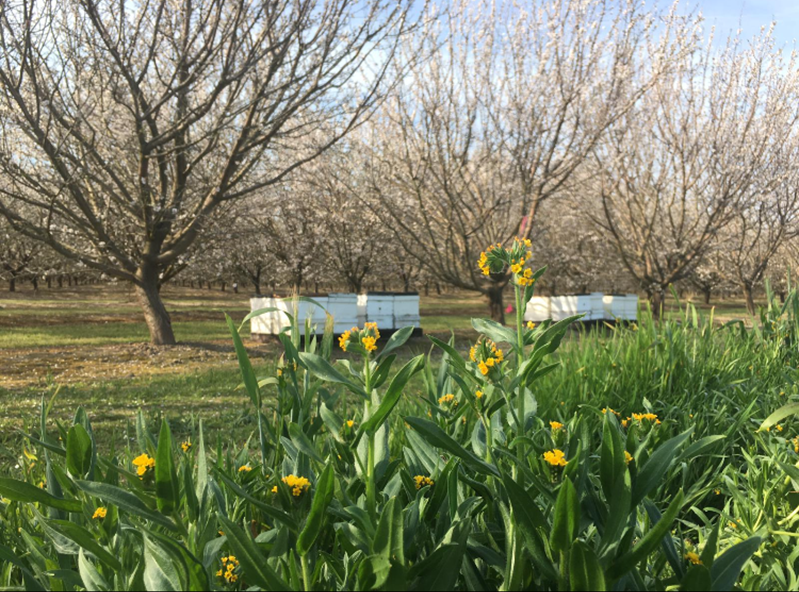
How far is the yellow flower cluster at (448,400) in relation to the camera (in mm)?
1597

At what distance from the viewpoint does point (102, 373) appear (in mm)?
8008

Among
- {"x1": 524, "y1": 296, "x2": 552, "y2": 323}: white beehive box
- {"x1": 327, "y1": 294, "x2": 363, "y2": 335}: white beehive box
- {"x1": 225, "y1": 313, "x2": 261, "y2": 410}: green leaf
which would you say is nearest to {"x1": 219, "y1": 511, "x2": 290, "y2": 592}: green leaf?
{"x1": 225, "y1": 313, "x2": 261, "y2": 410}: green leaf

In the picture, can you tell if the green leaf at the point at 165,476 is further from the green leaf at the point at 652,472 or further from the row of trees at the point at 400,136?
the row of trees at the point at 400,136

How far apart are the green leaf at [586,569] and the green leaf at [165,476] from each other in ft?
1.88

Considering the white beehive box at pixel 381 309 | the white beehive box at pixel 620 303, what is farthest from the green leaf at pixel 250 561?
the white beehive box at pixel 620 303

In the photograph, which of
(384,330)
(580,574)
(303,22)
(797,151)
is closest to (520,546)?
(580,574)

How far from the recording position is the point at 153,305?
393 inches

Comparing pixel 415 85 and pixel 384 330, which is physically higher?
pixel 415 85

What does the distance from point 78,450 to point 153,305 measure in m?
9.57

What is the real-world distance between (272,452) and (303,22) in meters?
6.72

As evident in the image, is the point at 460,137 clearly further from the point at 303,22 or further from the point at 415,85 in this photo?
the point at 303,22

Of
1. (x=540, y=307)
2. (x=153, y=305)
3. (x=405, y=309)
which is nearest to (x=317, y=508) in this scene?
(x=153, y=305)

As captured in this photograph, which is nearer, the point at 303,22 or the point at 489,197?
the point at 303,22

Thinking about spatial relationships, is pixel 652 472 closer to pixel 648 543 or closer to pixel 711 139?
pixel 648 543
